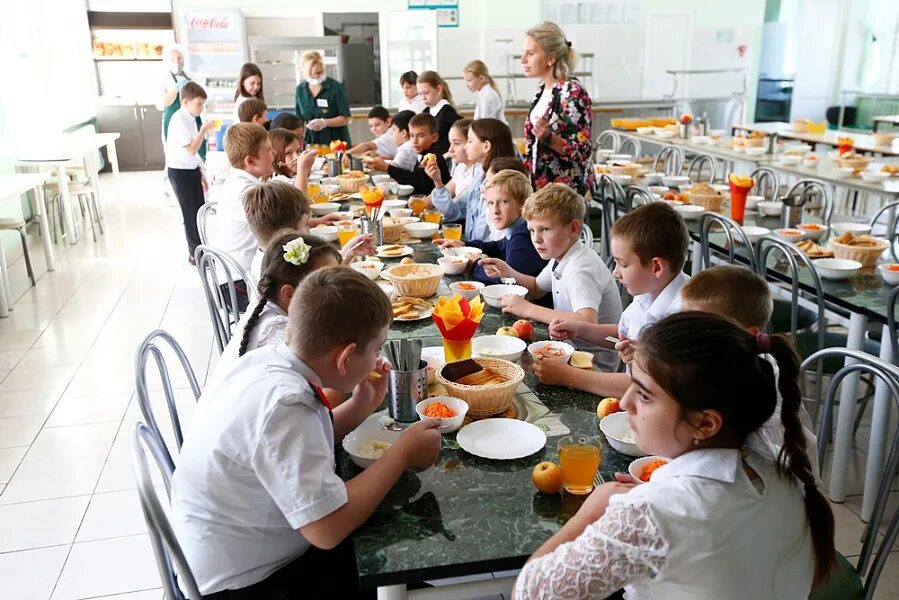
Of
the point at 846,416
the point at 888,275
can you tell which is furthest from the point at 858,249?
the point at 846,416

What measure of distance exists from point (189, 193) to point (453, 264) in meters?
3.74

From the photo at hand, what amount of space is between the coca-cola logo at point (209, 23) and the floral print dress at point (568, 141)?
6504 mm

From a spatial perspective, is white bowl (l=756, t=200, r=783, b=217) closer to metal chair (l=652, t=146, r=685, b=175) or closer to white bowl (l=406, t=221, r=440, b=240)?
white bowl (l=406, t=221, r=440, b=240)

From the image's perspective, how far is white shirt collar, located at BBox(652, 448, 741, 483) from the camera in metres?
1.02

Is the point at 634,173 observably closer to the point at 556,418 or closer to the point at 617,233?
the point at 617,233

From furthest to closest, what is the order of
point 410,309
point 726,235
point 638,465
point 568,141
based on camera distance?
point 568,141 → point 726,235 → point 410,309 → point 638,465

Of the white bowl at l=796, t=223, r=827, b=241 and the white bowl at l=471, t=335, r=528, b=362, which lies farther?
the white bowl at l=796, t=223, r=827, b=241

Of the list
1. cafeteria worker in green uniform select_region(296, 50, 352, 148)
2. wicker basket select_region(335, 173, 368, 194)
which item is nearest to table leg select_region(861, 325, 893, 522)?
wicker basket select_region(335, 173, 368, 194)

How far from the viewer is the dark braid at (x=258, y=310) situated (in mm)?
1847

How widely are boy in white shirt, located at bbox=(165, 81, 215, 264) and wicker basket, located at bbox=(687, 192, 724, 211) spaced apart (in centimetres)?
373

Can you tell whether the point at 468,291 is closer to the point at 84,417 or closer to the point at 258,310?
the point at 258,310

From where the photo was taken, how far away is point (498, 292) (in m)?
2.47

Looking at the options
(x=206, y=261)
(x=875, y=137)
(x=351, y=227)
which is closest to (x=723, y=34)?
(x=875, y=137)

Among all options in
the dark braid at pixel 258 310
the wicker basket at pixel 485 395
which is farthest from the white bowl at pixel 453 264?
the wicker basket at pixel 485 395
